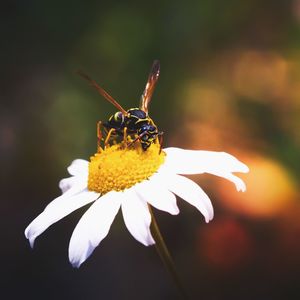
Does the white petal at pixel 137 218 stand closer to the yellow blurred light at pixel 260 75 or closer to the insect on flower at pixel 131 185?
the insect on flower at pixel 131 185

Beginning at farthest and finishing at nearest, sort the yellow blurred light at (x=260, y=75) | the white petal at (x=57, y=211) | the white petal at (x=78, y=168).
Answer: the yellow blurred light at (x=260, y=75) → the white petal at (x=78, y=168) → the white petal at (x=57, y=211)

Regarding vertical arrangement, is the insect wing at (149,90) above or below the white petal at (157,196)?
above

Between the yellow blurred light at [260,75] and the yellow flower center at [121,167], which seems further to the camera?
the yellow blurred light at [260,75]

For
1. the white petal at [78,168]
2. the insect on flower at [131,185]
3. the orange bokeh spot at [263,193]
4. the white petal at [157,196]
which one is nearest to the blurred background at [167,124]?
the orange bokeh spot at [263,193]

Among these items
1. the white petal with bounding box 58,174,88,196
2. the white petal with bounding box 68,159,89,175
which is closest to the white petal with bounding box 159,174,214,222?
the white petal with bounding box 58,174,88,196

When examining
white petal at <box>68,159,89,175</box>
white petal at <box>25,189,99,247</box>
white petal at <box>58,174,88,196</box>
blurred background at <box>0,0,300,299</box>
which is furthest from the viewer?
blurred background at <box>0,0,300,299</box>

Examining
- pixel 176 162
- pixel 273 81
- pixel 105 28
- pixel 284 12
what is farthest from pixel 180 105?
pixel 176 162

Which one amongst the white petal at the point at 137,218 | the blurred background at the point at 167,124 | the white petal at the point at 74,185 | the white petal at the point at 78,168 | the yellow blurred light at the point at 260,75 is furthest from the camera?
the yellow blurred light at the point at 260,75

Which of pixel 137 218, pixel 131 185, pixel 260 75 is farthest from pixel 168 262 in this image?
pixel 260 75

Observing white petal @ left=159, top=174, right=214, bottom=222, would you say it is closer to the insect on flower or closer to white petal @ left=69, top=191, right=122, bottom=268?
the insect on flower
